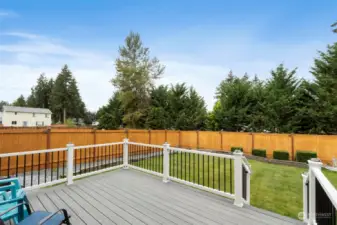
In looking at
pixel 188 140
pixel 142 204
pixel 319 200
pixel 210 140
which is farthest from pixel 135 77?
pixel 319 200

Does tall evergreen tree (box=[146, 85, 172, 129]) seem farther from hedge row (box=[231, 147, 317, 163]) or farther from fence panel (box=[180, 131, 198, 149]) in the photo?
hedge row (box=[231, 147, 317, 163])

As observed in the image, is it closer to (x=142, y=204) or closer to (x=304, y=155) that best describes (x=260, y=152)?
(x=304, y=155)

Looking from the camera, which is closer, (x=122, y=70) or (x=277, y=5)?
(x=277, y=5)

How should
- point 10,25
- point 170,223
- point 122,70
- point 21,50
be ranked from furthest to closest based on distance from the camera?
point 122,70 < point 21,50 < point 10,25 < point 170,223

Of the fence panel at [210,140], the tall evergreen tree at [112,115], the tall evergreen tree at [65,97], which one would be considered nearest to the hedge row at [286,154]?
the fence panel at [210,140]

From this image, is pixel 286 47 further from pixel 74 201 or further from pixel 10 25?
pixel 10 25

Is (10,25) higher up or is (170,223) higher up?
(10,25)

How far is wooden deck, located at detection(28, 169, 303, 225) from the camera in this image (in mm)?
2732

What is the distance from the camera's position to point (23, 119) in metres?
31.7

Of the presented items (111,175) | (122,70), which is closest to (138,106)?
(122,70)

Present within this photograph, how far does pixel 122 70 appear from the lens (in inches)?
775

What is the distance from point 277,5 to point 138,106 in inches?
606

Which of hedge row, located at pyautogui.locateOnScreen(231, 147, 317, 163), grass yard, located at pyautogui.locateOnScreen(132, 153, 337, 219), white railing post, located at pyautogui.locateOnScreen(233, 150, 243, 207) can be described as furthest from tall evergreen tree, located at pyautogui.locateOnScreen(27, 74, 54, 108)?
white railing post, located at pyautogui.locateOnScreen(233, 150, 243, 207)

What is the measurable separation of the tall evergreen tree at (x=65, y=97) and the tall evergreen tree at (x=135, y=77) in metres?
22.9
